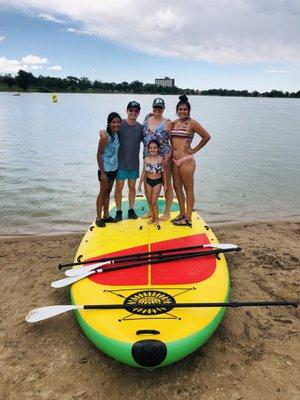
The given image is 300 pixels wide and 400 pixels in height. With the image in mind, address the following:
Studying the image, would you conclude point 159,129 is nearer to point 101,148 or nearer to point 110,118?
point 110,118

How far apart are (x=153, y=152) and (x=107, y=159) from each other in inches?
29.1

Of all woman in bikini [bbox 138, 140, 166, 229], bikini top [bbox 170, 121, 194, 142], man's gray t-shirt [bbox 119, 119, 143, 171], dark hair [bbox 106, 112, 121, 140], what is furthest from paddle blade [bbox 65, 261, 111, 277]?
bikini top [bbox 170, 121, 194, 142]

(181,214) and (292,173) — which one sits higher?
(181,214)

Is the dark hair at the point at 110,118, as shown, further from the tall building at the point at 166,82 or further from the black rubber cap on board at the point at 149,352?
the tall building at the point at 166,82

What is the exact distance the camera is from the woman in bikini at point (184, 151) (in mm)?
5625

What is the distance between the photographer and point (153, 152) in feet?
18.7

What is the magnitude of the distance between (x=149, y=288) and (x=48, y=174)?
1057 cm

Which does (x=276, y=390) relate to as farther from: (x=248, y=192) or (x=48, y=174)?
(x=48, y=174)

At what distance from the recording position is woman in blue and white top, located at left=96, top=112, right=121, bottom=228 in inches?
219

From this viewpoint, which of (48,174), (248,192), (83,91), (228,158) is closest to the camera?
(248,192)

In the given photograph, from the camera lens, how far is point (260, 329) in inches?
169

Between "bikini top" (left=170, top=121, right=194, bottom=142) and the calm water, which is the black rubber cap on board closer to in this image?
"bikini top" (left=170, top=121, right=194, bottom=142)

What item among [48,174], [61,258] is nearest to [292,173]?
[48,174]

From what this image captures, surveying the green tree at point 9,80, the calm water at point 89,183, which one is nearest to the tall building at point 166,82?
the green tree at point 9,80
